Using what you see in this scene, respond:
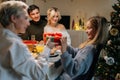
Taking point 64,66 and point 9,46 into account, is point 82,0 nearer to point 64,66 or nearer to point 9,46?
point 64,66

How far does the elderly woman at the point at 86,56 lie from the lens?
7.00 feet

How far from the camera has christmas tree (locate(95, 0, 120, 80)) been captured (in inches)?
138

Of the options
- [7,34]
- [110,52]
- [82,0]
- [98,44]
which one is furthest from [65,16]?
[7,34]

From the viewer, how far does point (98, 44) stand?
7.76 ft

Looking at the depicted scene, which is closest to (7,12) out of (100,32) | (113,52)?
(100,32)

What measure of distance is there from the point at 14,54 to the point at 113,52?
227cm

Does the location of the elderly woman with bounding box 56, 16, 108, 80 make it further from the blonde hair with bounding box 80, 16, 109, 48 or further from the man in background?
the man in background

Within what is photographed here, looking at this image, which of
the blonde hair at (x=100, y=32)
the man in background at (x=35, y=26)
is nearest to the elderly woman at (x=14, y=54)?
the blonde hair at (x=100, y=32)

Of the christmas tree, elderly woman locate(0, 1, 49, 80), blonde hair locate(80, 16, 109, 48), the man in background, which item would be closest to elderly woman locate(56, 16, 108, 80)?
blonde hair locate(80, 16, 109, 48)

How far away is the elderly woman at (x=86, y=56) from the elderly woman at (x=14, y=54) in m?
0.50

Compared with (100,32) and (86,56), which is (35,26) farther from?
(86,56)

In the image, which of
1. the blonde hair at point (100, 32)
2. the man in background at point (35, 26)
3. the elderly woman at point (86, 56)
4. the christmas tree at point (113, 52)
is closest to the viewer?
the elderly woman at point (86, 56)

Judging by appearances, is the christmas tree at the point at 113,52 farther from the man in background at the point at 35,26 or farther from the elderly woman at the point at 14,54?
the elderly woman at the point at 14,54

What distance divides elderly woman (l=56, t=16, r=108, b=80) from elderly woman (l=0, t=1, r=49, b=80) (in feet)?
1.65
